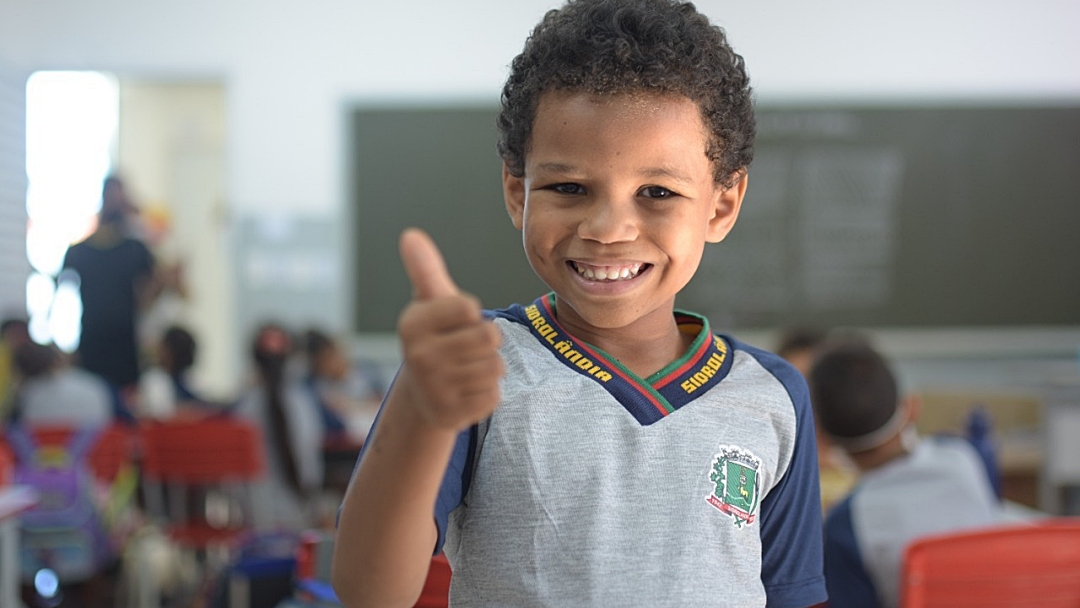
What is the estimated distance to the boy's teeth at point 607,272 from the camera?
82 cm

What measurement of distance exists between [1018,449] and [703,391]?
403 cm

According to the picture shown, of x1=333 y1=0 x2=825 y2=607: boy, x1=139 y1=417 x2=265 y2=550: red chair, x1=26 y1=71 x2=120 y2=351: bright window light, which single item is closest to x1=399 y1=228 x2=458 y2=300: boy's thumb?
x1=333 y1=0 x2=825 y2=607: boy

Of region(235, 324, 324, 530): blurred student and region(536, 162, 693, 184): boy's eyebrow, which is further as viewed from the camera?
region(235, 324, 324, 530): blurred student

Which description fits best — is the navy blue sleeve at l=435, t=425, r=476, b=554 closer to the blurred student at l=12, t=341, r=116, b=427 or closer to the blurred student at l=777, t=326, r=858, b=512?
the blurred student at l=777, t=326, r=858, b=512

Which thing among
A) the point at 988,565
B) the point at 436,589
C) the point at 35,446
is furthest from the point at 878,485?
the point at 35,446

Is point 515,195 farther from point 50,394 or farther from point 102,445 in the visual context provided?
point 50,394

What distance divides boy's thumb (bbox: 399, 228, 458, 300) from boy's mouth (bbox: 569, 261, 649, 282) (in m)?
0.25

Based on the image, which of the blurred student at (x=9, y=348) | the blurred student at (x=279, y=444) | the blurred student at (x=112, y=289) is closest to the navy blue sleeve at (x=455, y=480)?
the blurred student at (x=279, y=444)

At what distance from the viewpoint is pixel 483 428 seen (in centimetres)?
79

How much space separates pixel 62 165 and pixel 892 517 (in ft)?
25.7

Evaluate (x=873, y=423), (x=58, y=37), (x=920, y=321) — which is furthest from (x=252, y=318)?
(x=873, y=423)

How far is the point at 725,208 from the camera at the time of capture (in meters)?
0.93

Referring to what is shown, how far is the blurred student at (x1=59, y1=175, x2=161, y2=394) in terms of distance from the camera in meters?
5.67

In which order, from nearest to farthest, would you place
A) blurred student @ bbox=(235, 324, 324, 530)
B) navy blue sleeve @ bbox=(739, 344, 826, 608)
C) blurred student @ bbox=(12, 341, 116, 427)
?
navy blue sleeve @ bbox=(739, 344, 826, 608) < blurred student @ bbox=(235, 324, 324, 530) < blurred student @ bbox=(12, 341, 116, 427)
